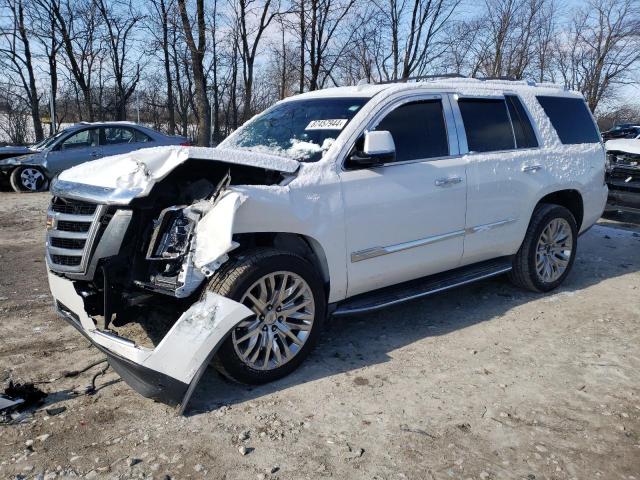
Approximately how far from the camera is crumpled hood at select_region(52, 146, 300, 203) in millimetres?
3096

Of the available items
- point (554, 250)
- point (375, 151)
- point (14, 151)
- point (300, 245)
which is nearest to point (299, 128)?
point (375, 151)

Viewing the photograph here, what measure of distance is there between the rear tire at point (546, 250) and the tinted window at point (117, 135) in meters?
10.1

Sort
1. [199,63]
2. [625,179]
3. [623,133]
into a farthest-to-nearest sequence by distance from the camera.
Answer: [623,133], [199,63], [625,179]

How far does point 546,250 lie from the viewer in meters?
5.24

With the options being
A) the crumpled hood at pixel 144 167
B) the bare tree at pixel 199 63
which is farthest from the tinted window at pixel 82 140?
the crumpled hood at pixel 144 167

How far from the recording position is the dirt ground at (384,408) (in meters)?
2.62

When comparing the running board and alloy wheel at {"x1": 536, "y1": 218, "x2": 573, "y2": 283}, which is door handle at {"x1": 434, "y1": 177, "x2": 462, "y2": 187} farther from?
alloy wheel at {"x1": 536, "y1": 218, "x2": 573, "y2": 283}

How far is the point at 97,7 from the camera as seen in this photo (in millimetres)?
25703

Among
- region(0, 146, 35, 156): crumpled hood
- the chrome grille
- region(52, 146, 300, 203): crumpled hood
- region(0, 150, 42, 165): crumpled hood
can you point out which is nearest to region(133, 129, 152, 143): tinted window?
region(0, 150, 42, 165): crumpled hood

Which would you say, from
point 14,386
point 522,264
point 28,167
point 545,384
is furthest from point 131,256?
point 28,167

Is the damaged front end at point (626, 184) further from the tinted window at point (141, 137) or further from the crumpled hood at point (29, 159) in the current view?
the crumpled hood at point (29, 159)

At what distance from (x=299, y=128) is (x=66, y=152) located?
10121mm

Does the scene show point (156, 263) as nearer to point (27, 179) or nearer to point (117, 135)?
point (117, 135)

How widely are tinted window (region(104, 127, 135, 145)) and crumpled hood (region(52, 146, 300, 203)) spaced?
31.5ft
